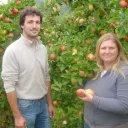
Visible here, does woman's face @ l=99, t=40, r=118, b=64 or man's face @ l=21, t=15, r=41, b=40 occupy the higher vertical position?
man's face @ l=21, t=15, r=41, b=40

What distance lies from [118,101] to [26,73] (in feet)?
3.11

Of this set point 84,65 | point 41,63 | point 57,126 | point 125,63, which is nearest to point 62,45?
point 41,63

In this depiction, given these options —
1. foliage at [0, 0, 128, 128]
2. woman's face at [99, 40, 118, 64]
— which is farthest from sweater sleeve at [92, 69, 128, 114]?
foliage at [0, 0, 128, 128]

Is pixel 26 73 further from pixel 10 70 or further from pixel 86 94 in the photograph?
pixel 86 94

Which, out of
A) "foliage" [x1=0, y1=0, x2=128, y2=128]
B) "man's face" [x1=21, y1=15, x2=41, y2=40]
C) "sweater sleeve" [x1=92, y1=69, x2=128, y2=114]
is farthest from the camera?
"man's face" [x1=21, y1=15, x2=41, y2=40]

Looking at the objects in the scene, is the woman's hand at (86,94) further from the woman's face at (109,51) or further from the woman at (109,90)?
the woman's face at (109,51)

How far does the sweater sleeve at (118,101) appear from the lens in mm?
2854

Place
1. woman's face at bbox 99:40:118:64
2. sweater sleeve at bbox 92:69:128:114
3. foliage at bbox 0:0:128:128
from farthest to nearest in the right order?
foliage at bbox 0:0:128:128, woman's face at bbox 99:40:118:64, sweater sleeve at bbox 92:69:128:114

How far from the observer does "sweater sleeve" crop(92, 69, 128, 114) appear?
9.36ft

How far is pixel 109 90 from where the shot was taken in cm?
294

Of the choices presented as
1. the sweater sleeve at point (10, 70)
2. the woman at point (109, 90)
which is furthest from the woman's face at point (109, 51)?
the sweater sleeve at point (10, 70)

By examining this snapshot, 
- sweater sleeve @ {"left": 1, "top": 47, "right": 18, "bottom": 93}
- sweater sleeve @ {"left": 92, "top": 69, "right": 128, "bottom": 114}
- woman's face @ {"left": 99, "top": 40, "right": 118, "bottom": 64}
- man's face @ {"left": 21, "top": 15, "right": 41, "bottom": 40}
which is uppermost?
man's face @ {"left": 21, "top": 15, "right": 41, "bottom": 40}

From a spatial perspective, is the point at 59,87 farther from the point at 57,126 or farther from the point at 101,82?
the point at 57,126

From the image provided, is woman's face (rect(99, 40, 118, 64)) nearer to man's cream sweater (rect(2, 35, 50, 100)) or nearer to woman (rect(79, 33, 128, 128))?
woman (rect(79, 33, 128, 128))
